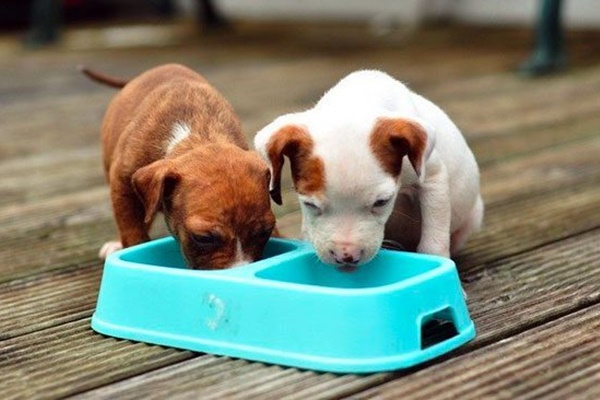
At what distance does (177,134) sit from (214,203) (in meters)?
0.41

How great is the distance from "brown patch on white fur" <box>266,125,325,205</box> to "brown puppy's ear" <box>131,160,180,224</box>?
272 millimetres

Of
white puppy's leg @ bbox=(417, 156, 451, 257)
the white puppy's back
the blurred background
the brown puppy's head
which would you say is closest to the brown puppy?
the brown puppy's head

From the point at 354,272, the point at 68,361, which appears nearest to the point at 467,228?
the point at 354,272

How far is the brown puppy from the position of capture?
2414 mm

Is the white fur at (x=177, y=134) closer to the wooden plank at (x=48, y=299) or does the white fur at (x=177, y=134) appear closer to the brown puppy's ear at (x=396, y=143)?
the wooden plank at (x=48, y=299)

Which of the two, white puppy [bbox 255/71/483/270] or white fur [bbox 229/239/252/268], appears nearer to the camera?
→ white puppy [bbox 255/71/483/270]

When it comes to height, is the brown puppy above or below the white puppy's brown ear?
below

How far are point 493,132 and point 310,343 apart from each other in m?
2.77

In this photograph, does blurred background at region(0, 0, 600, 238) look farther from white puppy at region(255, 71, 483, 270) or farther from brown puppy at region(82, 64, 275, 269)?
white puppy at region(255, 71, 483, 270)

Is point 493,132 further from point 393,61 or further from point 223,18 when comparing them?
point 223,18

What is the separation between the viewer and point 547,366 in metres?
2.10

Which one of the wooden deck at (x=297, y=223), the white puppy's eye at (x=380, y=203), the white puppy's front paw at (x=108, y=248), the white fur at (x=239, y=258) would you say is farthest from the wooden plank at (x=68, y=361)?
the white puppy's front paw at (x=108, y=248)

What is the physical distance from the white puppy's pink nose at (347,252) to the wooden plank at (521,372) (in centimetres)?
28

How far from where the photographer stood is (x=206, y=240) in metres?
2.42
